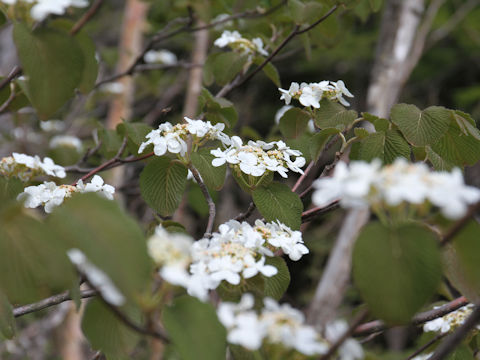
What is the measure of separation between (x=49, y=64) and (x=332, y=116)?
1.52 ft

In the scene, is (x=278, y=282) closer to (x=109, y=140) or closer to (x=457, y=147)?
(x=457, y=147)

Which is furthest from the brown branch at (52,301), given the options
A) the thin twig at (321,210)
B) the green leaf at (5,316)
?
the thin twig at (321,210)

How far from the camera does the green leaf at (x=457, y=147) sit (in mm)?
786

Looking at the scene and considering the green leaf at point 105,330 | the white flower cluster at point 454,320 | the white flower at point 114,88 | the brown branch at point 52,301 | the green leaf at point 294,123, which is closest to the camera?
the green leaf at point 105,330

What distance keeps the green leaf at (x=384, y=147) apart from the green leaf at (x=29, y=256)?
46 cm

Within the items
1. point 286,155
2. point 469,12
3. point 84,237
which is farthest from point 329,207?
point 469,12

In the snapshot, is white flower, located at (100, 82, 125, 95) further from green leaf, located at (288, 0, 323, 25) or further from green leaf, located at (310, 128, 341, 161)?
green leaf, located at (310, 128, 341, 161)

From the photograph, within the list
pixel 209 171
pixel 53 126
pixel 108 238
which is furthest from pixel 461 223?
pixel 53 126

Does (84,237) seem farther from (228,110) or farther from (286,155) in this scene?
(228,110)

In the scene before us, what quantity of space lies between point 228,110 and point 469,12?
278 cm

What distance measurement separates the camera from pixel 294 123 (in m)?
0.93

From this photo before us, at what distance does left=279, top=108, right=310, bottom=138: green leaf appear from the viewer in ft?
2.98

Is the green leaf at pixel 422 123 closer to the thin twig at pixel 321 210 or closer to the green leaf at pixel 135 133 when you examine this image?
the thin twig at pixel 321 210

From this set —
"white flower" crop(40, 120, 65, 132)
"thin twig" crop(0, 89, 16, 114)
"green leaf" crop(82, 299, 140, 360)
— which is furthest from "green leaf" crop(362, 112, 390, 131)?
"white flower" crop(40, 120, 65, 132)
